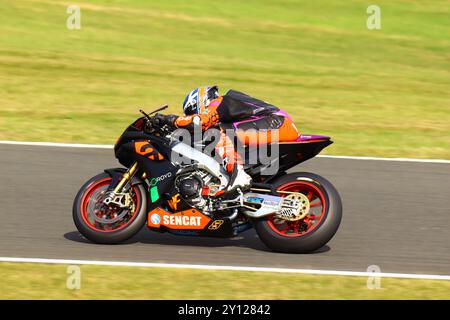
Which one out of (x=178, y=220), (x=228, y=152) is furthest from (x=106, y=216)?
(x=228, y=152)

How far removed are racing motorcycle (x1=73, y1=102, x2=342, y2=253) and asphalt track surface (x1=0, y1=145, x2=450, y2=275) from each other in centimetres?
22

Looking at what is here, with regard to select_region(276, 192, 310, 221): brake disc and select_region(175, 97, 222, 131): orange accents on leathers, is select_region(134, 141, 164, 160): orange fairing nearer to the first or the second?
select_region(175, 97, 222, 131): orange accents on leathers

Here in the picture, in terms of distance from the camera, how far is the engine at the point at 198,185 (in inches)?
351

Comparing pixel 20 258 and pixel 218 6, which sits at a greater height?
pixel 218 6

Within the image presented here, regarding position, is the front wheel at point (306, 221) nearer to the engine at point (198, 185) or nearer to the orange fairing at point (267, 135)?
the orange fairing at point (267, 135)

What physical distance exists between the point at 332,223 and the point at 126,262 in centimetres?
187

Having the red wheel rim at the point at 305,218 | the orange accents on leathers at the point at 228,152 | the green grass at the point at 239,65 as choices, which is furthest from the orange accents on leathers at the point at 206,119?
the green grass at the point at 239,65

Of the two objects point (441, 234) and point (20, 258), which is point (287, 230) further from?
point (20, 258)

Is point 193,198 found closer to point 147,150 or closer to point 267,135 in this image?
point 147,150

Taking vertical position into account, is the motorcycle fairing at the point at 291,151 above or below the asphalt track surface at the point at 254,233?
Answer: above

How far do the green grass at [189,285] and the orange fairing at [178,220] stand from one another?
63 cm

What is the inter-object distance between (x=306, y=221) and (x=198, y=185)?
1045 mm

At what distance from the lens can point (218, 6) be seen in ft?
81.7
